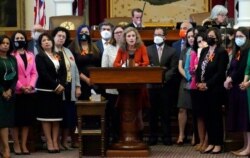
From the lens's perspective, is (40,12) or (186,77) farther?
(40,12)

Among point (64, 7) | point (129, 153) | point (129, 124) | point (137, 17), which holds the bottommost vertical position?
point (129, 153)

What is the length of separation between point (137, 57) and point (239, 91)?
1.56m

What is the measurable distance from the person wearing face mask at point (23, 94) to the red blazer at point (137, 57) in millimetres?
1398

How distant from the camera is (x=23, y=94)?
1338 centimetres

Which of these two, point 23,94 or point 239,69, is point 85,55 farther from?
point 239,69

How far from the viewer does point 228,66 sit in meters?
13.1

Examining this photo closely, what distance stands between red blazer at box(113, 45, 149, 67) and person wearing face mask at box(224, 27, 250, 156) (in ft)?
4.00

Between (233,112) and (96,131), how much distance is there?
201 cm

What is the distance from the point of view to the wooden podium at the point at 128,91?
12391 millimetres

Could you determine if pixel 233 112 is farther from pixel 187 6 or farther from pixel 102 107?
pixel 187 6

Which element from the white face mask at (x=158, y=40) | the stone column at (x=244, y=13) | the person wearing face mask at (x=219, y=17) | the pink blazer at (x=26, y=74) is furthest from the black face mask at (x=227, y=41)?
the stone column at (x=244, y=13)

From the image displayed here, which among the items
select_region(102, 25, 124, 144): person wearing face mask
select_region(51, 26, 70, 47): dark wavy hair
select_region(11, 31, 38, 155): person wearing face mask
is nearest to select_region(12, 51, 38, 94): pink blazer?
select_region(11, 31, 38, 155): person wearing face mask

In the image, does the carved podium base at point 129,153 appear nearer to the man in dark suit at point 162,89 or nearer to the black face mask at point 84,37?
the man in dark suit at point 162,89

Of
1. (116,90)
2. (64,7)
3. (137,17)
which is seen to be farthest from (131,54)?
(64,7)
